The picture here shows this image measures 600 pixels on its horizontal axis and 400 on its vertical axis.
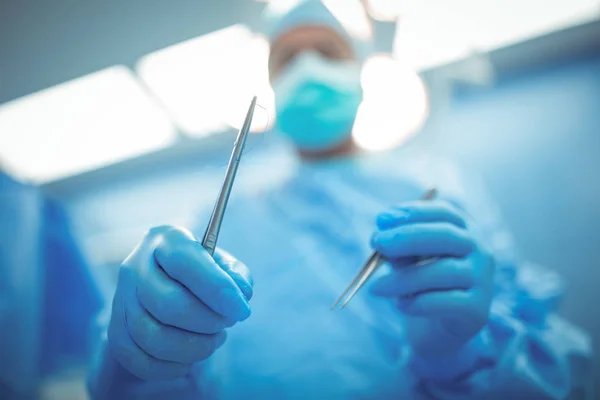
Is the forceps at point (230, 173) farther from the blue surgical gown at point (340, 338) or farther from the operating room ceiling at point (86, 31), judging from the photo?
the operating room ceiling at point (86, 31)

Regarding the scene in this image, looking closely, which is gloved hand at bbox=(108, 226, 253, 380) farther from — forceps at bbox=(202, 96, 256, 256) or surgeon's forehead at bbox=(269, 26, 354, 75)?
surgeon's forehead at bbox=(269, 26, 354, 75)

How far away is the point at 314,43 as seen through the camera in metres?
1.01

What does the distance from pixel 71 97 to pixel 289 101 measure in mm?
480

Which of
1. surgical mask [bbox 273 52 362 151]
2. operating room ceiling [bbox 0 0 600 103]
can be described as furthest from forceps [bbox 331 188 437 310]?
operating room ceiling [bbox 0 0 600 103]

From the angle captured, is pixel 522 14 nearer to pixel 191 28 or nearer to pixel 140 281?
pixel 191 28

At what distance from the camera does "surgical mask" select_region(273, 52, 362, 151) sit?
881 mm

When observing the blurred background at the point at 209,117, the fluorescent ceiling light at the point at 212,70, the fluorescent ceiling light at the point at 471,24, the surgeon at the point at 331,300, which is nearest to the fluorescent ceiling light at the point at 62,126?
the blurred background at the point at 209,117

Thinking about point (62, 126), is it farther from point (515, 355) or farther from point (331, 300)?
point (515, 355)

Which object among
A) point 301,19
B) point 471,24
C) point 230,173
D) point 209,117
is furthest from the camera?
point 471,24

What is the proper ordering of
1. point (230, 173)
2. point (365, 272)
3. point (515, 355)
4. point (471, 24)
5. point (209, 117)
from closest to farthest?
point (230, 173), point (365, 272), point (515, 355), point (209, 117), point (471, 24)

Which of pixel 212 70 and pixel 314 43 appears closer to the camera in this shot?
pixel 212 70

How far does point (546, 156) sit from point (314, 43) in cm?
112

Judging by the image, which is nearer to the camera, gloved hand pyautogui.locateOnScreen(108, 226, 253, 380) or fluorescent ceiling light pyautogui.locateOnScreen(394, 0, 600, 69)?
gloved hand pyautogui.locateOnScreen(108, 226, 253, 380)

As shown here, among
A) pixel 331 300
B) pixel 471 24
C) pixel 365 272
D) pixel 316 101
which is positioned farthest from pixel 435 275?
pixel 471 24
